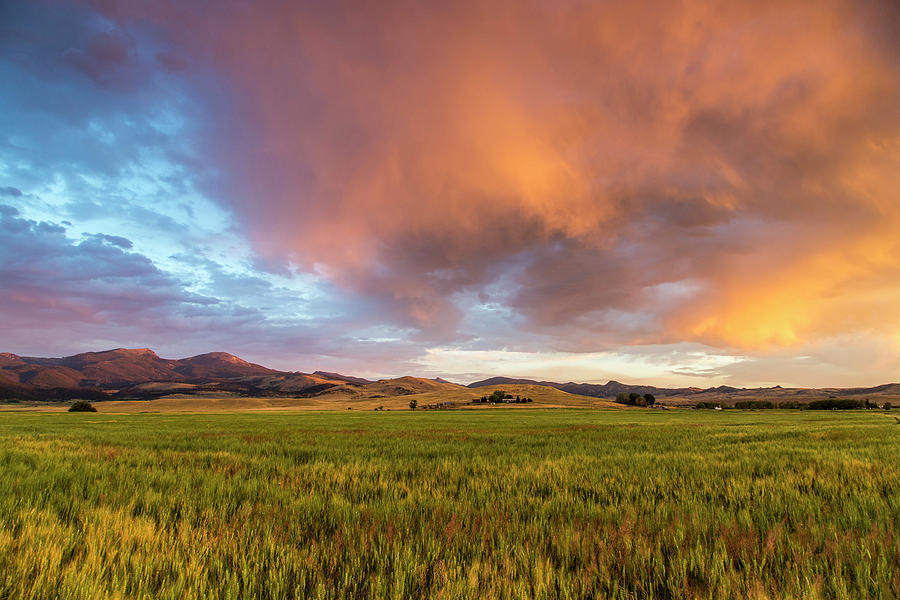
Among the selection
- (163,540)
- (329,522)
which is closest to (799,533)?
(329,522)

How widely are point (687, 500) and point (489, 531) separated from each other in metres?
3.13

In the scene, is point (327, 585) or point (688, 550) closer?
point (327, 585)

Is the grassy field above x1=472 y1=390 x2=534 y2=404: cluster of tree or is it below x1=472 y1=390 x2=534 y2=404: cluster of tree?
above

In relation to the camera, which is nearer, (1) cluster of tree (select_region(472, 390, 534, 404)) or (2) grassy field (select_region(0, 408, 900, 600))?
(2) grassy field (select_region(0, 408, 900, 600))

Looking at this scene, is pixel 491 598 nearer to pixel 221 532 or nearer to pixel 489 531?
pixel 489 531

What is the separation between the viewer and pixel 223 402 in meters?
135

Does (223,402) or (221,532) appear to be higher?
(221,532)

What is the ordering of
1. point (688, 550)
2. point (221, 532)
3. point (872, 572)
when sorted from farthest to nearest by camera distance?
point (221, 532)
point (688, 550)
point (872, 572)

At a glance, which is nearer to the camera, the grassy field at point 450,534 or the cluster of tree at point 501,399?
the grassy field at point 450,534

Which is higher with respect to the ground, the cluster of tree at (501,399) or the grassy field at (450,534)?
the grassy field at (450,534)

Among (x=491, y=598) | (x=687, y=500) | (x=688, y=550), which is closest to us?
(x=491, y=598)

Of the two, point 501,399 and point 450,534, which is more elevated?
point 450,534

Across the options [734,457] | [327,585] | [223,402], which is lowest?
[223,402]

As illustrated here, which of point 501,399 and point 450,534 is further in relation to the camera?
point 501,399
